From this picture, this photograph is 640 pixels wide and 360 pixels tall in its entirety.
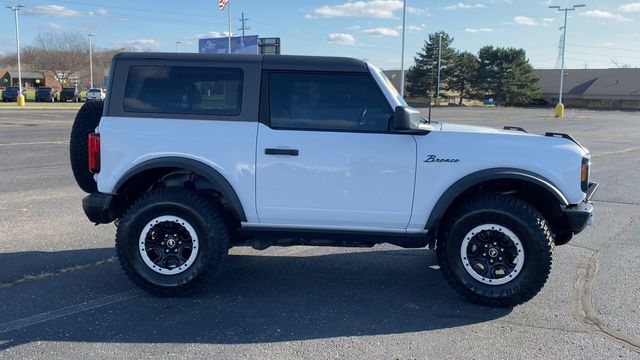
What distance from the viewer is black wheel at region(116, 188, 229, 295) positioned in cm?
452

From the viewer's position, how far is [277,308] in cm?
442

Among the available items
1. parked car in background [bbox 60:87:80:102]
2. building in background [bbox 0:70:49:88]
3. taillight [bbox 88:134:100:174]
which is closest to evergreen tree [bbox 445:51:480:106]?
parked car in background [bbox 60:87:80:102]

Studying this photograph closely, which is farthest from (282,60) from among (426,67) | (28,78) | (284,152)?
(28,78)

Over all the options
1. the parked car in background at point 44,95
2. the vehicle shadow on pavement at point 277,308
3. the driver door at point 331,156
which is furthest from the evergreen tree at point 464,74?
the driver door at point 331,156

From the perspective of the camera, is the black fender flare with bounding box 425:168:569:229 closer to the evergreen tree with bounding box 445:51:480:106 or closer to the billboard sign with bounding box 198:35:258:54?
the billboard sign with bounding box 198:35:258:54

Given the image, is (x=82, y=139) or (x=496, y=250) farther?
(x=82, y=139)

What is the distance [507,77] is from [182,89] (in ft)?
256

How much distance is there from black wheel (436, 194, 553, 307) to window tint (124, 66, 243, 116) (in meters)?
2.09

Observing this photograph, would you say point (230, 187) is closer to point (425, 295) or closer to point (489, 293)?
point (425, 295)

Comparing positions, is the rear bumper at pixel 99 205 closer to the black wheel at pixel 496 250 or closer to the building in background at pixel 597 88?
the black wheel at pixel 496 250

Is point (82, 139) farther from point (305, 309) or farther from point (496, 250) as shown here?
point (496, 250)

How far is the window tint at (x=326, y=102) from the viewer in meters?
4.47

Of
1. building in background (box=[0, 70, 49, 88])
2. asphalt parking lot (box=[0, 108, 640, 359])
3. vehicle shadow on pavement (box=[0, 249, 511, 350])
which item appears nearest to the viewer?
asphalt parking lot (box=[0, 108, 640, 359])

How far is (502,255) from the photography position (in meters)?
4.49
